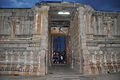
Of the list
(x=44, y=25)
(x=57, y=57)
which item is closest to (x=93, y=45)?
(x=44, y=25)

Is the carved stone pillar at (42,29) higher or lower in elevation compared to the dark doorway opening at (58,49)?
higher

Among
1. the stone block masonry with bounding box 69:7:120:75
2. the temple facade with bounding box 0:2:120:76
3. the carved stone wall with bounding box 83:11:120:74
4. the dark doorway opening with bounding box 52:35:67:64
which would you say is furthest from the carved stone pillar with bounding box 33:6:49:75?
the dark doorway opening with bounding box 52:35:67:64

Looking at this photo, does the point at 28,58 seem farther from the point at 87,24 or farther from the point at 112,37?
the point at 112,37

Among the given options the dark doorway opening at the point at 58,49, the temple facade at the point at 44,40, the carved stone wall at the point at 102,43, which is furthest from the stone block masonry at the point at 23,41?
the dark doorway opening at the point at 58,49

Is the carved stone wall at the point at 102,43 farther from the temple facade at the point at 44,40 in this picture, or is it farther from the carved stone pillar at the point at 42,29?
the carved stone pillar at the point at 42,29

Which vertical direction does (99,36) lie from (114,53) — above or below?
above

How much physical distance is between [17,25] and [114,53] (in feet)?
27.2

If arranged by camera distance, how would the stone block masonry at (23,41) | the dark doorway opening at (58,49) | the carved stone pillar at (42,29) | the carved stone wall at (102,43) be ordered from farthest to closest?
the dark doorway opening at (58,49)
the carved stone wall at (102,43)
the carved stone pillar at (42,29)
the stone block masonry at (23,41)

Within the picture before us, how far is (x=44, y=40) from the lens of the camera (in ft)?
37.6

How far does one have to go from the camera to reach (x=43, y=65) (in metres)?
11.0

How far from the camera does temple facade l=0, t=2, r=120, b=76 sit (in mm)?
11055

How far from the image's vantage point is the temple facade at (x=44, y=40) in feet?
36.3

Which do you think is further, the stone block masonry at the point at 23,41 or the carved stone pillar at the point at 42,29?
the carved stone pillar at the point at 42,29

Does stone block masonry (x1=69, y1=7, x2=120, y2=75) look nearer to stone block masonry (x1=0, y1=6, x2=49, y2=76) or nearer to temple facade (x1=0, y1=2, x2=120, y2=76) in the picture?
temple facade (x1=0, y1=2, x2=120, y2=76)
